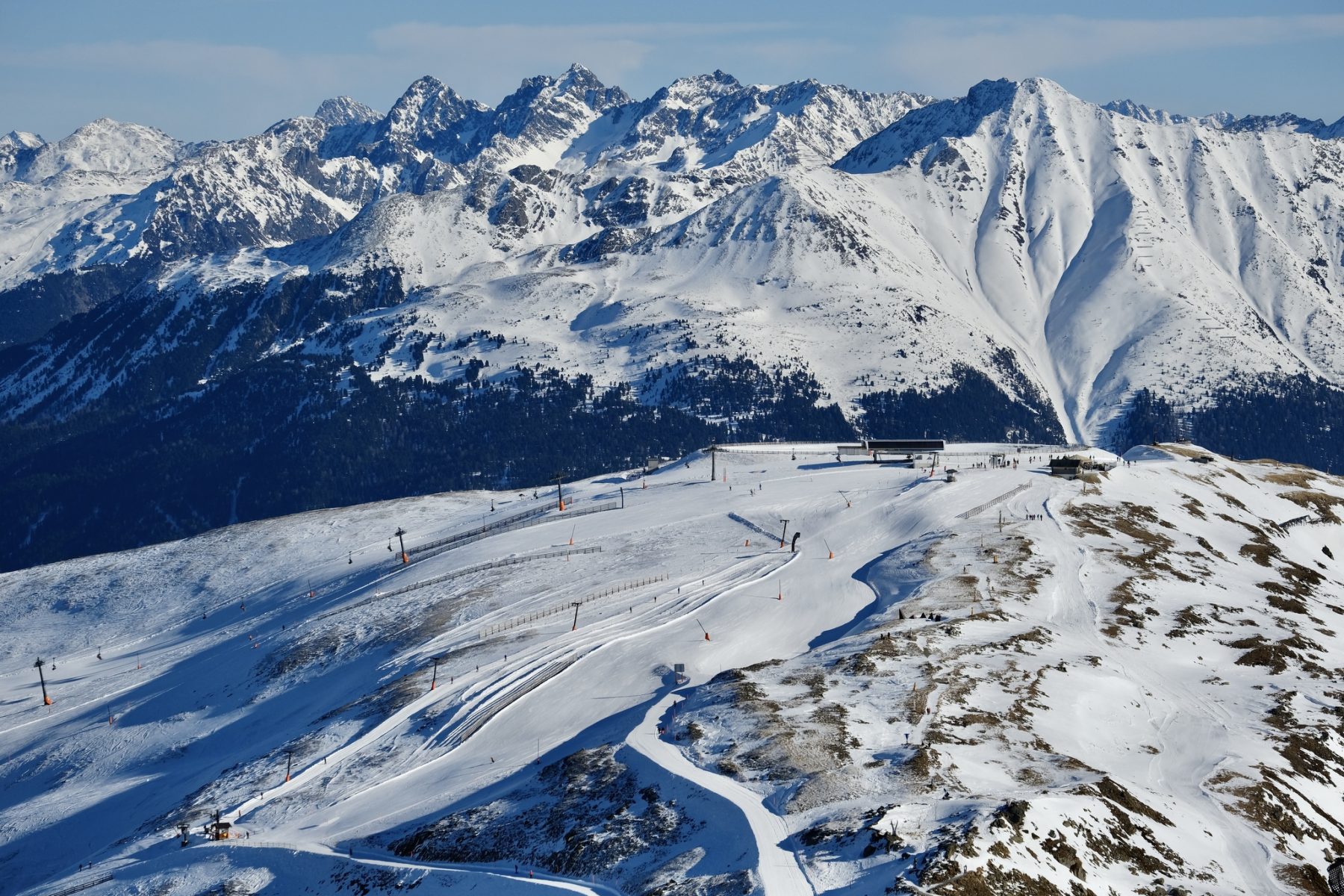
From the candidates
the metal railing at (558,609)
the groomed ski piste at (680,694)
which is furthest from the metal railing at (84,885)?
the metal railing at (558,609)

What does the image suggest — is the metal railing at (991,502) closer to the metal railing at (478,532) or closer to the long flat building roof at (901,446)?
the long flat building roof at (901,446)

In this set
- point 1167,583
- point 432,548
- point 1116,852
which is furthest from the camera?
point 432,548

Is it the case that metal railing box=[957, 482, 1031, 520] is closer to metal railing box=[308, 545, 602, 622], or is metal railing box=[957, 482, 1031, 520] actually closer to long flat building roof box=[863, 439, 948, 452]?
long flat building roof box=[863, 439, 948, 452]

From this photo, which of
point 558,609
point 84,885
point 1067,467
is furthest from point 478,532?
point 84,885

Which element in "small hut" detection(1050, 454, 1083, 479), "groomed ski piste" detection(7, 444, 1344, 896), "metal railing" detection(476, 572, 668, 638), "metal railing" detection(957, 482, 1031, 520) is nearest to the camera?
"groomed ski piste" detection(7, 444, 1344, 896)

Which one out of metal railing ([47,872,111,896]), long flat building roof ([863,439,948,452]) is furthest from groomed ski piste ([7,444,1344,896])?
long flat building roof ([863,439,948,452])

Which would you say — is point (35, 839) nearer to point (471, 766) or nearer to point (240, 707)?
point (240, 707)

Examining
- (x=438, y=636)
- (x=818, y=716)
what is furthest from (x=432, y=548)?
(x=818, y=716)

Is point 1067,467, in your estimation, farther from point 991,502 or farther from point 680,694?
point 680,694
